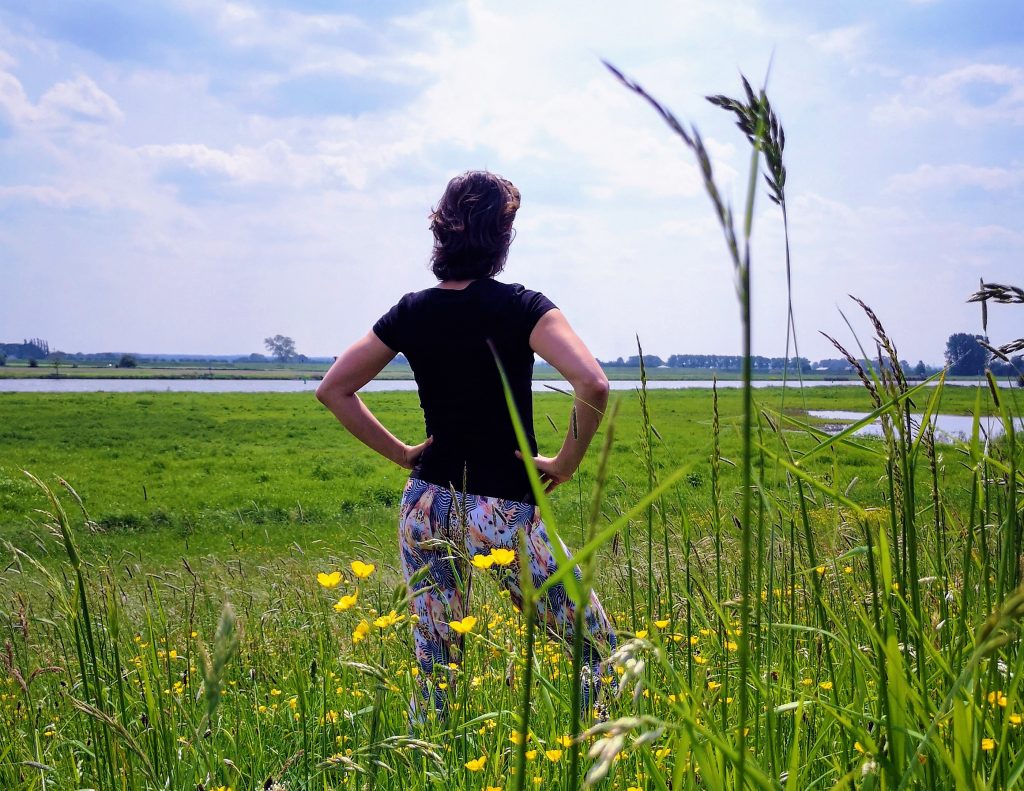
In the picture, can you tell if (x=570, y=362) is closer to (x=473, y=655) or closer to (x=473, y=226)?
(x=473, y=226)

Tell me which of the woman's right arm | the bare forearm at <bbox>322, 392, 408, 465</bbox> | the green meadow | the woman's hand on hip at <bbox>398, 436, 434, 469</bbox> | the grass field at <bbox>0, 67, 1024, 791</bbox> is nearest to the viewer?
the grass field at <bbox>0, 67, 1024, 791</bbox>

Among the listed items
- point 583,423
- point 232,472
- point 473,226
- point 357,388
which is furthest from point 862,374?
point 232,472

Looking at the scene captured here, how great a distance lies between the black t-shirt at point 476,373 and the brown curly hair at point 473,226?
0.13 m

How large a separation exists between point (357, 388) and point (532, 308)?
1.05 m

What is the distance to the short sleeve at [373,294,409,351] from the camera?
Answer: 3342 millimetres

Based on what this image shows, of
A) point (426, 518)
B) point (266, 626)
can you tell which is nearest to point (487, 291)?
point (426, 518)

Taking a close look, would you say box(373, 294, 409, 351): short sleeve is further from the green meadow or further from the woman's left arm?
the green meadow

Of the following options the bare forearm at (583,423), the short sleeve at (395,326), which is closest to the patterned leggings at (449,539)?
the bare forearm at (583,423)

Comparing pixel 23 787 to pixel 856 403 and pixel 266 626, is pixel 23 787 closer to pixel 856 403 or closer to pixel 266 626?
pixel 266 626

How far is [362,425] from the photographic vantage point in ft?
12.3

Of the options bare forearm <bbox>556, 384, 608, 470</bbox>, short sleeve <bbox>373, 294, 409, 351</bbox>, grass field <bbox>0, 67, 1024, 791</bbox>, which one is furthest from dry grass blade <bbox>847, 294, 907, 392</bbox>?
short sleeve <bbox>373, 294, 409, 351</bbox>

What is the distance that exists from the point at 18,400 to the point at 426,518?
62424mm

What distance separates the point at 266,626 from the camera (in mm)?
4648

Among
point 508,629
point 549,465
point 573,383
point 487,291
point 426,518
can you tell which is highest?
point 487,291
